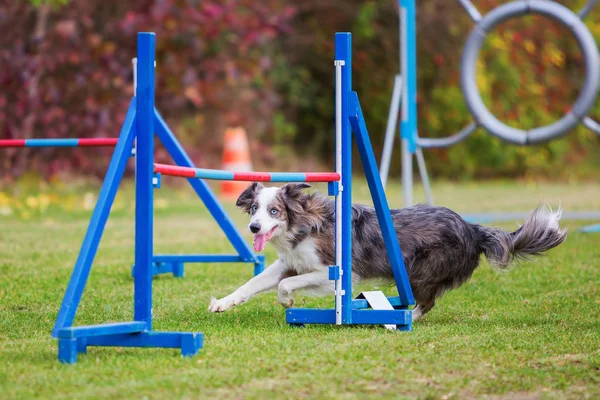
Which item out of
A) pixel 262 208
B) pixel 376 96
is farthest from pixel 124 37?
pixel 262 208

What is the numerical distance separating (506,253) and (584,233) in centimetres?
417

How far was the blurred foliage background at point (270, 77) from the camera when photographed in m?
14.6

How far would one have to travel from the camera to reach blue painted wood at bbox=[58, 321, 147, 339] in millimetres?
3943

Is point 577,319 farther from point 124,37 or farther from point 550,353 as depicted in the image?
point 124,37

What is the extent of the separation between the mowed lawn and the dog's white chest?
1.03 feet

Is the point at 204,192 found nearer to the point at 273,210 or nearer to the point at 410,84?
the point at 273,210

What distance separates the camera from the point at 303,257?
17.6 ft

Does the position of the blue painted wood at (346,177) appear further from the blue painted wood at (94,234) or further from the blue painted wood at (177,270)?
the blue painted wood at (177,270)

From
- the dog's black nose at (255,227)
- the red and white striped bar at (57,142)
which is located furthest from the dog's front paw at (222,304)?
the red and white striped bar at (57,142)

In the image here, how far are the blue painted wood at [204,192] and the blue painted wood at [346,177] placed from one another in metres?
1.32

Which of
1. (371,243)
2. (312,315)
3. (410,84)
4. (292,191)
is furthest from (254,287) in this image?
(410,84)

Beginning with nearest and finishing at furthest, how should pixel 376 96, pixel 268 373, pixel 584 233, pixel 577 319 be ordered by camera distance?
pixel 268 373
pixel 577 319
pixel 584 233
pixel 376 96

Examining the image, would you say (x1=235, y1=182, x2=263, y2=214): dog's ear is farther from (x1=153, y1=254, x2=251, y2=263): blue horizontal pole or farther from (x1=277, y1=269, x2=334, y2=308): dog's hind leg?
(x1=153, y1=254, x2=251, y2=263): blue horizontal pole

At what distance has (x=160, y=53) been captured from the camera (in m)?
15.5
